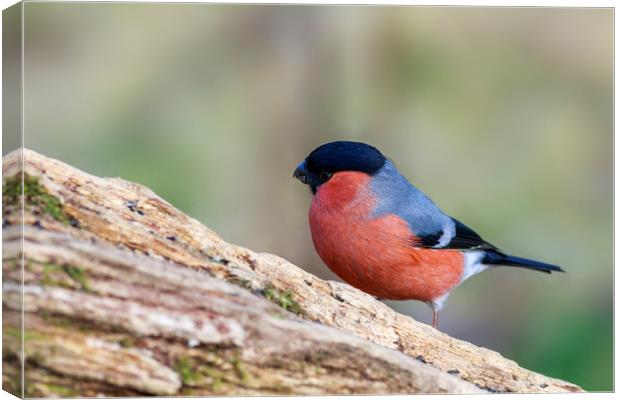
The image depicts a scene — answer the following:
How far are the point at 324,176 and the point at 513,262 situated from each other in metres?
1.50

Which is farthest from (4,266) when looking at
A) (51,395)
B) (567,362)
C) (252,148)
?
(567,362)

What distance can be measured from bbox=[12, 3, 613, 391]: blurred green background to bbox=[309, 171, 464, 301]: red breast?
59cm

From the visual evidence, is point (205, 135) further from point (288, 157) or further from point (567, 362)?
point (567, 362)

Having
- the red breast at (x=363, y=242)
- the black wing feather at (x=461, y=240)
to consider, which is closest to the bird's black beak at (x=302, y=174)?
the red breast at (x=363, y=242)

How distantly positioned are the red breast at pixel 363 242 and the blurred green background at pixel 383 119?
1.93 ft

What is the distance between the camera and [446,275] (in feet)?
19.4

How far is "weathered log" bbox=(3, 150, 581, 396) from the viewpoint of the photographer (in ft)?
14.0

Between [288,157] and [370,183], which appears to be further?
[288,157]

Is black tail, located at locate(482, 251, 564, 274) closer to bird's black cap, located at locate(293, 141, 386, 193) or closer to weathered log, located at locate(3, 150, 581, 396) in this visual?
bird's black cap, located at locate(293, 141, 386, 193)

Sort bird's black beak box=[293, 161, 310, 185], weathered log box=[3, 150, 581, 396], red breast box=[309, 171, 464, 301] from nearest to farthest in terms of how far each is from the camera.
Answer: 1. weathered log box=[3, 150, 581, 396]
2. red breast box=[309, 171, 464, 301]
3. bird's black beak box=[293, 161, 310, 185]

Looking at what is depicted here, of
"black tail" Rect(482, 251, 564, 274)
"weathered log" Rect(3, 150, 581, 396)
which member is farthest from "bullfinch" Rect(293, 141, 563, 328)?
"weathered log" Rect(3, 150, 581, 396)

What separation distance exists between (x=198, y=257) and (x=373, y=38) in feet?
6.50

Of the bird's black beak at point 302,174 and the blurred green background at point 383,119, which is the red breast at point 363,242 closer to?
the bird's black beak at point 302,174

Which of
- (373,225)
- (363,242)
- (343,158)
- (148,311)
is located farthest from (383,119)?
(148,311)
